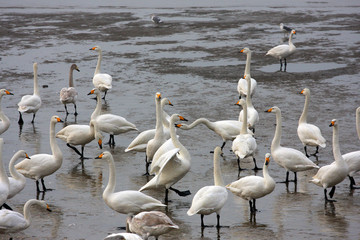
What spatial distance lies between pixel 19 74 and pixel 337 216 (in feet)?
43.4

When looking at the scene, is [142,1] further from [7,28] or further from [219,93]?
[219,93]

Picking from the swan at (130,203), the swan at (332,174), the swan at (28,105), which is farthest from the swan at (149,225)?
the swan at (28,105)

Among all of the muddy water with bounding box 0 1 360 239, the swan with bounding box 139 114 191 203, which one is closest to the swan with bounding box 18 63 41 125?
the muddy water with bounding box 0 1 360 239

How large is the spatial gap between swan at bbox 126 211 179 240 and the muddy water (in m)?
0.71

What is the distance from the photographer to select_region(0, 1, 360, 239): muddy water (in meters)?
8.95

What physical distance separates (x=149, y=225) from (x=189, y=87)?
10.3 m

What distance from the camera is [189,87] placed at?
17.6 m

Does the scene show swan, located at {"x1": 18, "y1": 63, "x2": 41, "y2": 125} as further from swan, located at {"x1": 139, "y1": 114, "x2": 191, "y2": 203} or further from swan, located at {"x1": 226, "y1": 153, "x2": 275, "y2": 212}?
swan, located at {"x1": 226, "y1": 153, "x2": 275, "y2": 212}

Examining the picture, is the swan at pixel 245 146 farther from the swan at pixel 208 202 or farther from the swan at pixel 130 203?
the swan at pixel 130 203

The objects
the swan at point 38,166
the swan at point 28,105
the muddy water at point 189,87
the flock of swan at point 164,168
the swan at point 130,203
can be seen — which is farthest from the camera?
the swan at point 28,105

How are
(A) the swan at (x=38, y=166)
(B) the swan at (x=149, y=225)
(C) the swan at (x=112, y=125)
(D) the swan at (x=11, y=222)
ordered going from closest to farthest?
(B) the swan at (x=149, y=225)
(D) the swan at (x=11, y=222)
(A) the swan at (x=38, y=166)
(C) the swan at (x=112, y=125)

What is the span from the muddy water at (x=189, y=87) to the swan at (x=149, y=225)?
0.71m

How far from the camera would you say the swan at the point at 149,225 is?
24.9 feet

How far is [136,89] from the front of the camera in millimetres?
17500
